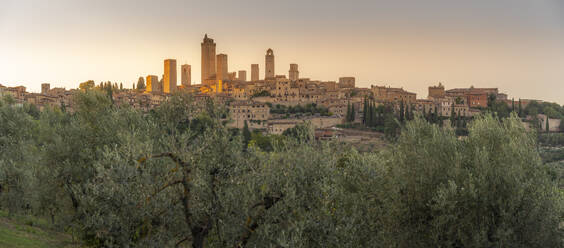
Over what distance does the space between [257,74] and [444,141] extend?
118960mm

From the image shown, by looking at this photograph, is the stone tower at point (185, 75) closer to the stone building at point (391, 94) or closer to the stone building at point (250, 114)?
the stone building at point (250, 114)

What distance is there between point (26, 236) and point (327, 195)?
1171 centimetres

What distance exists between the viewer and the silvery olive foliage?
7953mm

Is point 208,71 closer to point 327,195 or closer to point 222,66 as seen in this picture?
point 222,66

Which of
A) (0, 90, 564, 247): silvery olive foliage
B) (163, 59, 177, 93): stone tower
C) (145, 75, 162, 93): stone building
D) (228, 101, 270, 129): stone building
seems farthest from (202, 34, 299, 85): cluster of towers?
(0, 90, 564, 247): silvery olive foliage

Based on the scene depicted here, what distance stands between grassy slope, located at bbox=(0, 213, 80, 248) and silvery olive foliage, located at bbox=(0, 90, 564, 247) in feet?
19.1

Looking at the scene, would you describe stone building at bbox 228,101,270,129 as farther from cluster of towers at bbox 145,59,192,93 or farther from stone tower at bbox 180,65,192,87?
stone tower at bbox 180,65,192,87

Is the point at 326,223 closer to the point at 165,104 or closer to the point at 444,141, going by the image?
the point at 444,141

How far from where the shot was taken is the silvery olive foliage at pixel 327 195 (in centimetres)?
795

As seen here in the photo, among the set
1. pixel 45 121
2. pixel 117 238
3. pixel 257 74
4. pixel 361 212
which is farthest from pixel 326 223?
pixel 257 74

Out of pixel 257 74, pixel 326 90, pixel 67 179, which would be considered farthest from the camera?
pixel 257 74

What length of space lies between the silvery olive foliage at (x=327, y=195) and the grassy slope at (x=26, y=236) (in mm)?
5817

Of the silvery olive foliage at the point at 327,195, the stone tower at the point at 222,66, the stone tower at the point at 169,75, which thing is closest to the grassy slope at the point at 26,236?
the silvery olive foliage at the point at 327,195

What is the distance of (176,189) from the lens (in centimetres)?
912
